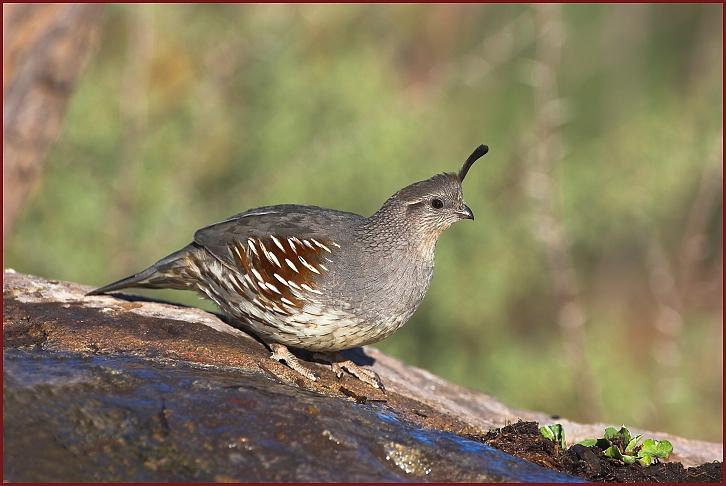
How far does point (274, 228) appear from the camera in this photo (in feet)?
19.1

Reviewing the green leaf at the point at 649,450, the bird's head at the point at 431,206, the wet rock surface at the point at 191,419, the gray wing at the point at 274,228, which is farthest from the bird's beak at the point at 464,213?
the green leaf at the point at 649,450

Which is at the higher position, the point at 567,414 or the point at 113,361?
the point at 567,414

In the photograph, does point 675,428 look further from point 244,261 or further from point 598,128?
point 244,261

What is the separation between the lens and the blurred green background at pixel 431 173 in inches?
377

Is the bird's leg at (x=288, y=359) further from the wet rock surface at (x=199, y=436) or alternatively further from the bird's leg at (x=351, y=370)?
the wet rock surface at (x=199, y=436)

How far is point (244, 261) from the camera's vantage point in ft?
18.8

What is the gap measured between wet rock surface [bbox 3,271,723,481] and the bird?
0.26m

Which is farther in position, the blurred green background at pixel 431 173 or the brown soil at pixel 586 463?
the blurred green background at pixel 431 173

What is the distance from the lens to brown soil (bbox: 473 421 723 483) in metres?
4.59

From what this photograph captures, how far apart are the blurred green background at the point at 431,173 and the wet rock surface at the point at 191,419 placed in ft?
13.9

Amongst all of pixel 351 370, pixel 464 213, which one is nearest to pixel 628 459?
pixel 351 370

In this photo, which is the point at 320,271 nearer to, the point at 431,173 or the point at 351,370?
the point at 351,370

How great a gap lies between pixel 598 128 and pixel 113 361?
9.15 meters

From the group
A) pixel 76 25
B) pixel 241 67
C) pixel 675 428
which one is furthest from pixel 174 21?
pixel 675 428
